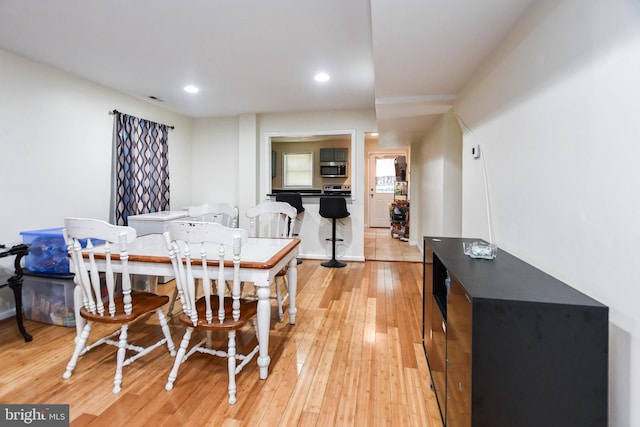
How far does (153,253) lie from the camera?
197cm

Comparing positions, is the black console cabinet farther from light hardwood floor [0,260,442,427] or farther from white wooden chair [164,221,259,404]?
white wooden chair [164,221,259,404]

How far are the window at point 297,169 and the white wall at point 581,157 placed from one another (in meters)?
6.07

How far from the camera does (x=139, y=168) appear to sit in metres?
4.05

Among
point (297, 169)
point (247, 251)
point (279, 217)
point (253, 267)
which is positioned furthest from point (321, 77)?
point (297, 169)

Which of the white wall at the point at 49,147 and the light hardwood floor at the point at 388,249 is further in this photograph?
the light hardwood floor at the point at 388,249

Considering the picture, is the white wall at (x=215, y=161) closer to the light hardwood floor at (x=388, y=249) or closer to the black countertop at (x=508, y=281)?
the light hardwood floor at (x=388, y=249)

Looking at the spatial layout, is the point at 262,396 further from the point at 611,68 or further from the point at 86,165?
the point at 86,165

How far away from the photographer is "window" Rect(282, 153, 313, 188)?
771 cm

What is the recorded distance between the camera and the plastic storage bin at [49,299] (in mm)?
2535

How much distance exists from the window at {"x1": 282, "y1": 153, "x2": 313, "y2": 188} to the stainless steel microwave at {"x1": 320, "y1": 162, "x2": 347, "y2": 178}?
1.29ft

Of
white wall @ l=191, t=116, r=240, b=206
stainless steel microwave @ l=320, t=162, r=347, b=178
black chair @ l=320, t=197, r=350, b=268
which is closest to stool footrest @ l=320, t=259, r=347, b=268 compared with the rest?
black chair @ l=320, t=197, r=350, b=268

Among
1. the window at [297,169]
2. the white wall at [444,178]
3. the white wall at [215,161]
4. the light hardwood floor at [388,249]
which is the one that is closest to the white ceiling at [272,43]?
the white wall at [444,178]

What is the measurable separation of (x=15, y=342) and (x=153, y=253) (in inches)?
56.8

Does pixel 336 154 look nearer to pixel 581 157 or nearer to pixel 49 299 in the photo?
pixel 49 299
